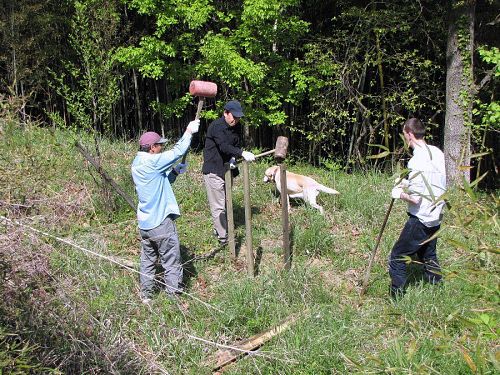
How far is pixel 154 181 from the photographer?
4.73m

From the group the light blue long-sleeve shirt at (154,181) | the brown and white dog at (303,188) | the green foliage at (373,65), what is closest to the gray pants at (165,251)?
the light blue long-sleeve shirt at (154,181)

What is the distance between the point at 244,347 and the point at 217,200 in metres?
2.15

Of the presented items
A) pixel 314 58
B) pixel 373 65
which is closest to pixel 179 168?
pixel 314 58

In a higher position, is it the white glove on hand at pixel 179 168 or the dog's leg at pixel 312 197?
the white glove on hand at pixel 179 168

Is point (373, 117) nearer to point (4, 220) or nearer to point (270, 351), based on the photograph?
point (270, 351)

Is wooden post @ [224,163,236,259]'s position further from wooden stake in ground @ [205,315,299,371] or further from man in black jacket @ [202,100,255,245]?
wooden stake in ground @ [205,315,299,371]

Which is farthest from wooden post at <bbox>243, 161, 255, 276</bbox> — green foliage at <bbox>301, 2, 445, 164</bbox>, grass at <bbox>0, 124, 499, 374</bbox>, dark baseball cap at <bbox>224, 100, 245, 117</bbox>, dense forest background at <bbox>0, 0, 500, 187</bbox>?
green foliage at <bbox>301, 2, 445, 164</bbox>

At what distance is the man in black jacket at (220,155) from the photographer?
582 centimetres

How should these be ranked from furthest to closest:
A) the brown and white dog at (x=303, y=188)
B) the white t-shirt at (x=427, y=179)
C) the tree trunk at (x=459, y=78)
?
1. the tree trunk at (x=459, y=78)
2. the brown and white dog at (x=303, y=188)
3. the white t-shirt at (x=427, y=179)

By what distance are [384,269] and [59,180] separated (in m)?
4.68

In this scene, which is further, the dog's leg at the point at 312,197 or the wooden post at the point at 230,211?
the dog's leg at the point at 312,197

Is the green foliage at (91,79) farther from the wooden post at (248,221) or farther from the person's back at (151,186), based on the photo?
the wooden post at (248,221)

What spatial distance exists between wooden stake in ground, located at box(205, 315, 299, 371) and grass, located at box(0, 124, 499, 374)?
0.09 meters

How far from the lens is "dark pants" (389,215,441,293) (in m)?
4.59
